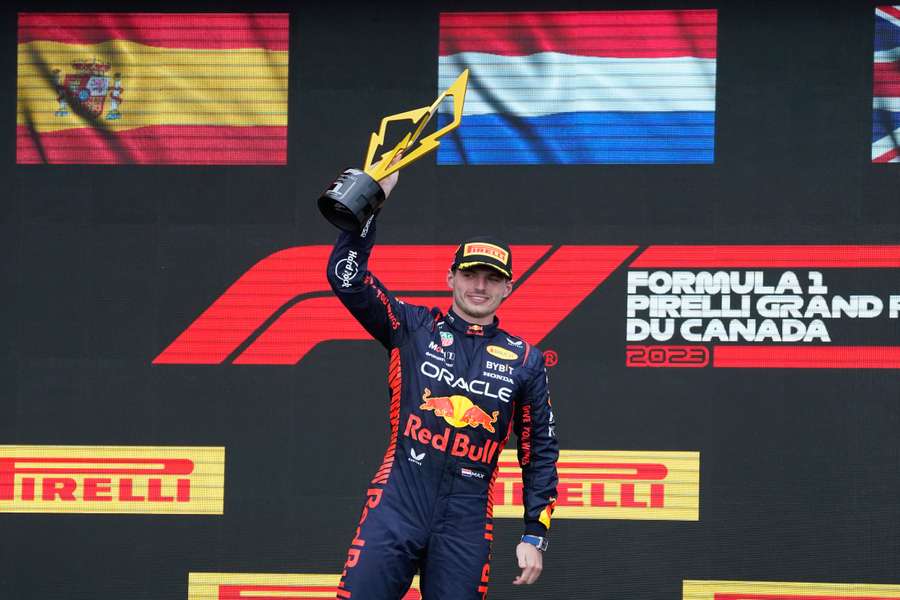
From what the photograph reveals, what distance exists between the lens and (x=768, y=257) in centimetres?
392

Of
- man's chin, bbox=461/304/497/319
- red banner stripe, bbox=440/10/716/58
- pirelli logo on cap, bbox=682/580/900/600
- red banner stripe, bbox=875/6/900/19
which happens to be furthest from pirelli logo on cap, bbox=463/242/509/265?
red banner stripe, bbox=875/6/900/19

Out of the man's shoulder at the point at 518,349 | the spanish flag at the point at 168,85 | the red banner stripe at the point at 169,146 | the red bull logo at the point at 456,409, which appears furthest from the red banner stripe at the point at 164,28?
the red bull logo at the point at 456,409

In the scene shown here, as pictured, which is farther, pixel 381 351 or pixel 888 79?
pixel 381 351

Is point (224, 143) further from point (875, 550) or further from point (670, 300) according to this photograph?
point (875, 550)

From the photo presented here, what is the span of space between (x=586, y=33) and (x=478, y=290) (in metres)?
1.58

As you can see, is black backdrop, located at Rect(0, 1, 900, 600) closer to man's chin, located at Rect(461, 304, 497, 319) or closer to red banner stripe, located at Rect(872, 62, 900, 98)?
red banner stripe, located at Rect(872, 62, 900, 98)

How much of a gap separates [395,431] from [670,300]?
154cm

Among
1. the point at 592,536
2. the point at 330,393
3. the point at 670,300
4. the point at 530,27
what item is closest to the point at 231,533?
the point at 330,393

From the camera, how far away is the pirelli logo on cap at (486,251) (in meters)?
2.83

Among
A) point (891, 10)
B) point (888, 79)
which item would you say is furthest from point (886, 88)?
point (891, 10)

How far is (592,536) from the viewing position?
396 cm

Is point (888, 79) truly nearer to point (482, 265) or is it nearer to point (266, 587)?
point (482, 265)

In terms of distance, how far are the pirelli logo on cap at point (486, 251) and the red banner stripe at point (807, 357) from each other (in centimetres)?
145

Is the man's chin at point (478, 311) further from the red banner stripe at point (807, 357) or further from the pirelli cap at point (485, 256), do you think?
the red banner stripe at point (807, 357)
